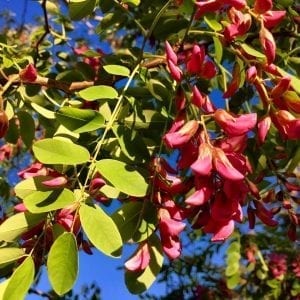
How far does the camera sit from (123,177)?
0.94 m

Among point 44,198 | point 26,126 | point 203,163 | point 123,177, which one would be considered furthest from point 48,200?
point 26,126

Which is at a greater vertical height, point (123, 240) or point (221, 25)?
point (221, 25)

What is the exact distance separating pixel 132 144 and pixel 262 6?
0.30m

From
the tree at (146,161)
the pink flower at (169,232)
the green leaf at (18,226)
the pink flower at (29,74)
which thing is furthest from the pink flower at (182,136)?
the pink flower at (29,74)

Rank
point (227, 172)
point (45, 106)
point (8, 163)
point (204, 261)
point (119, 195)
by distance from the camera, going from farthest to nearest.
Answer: point (8, 163) < point (204, 261) < point (45, 106) < point (119, 195) < point (227, 172)

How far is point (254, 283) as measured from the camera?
3000mm

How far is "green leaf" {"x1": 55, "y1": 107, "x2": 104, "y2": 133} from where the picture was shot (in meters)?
1.01

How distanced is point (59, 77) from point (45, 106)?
0.31 feet

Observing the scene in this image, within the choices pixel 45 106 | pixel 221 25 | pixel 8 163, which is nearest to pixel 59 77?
pixel 45 106

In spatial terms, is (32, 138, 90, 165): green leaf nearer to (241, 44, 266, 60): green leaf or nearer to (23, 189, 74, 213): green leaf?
(23, 189, 74, 213): green leaf

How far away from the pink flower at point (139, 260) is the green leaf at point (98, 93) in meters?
0.27

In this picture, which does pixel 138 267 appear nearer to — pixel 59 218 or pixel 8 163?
pixel 59 218

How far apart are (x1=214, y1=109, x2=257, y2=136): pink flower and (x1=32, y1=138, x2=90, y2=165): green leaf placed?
0.68ft

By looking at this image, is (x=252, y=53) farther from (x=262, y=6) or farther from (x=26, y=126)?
(x=26, y=126)
